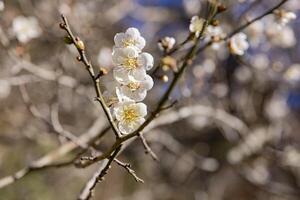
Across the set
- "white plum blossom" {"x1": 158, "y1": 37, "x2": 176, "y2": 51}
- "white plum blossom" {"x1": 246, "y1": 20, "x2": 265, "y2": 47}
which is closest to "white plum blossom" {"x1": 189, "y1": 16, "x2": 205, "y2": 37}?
"white plum blossom" {"x1": 158, "y1": 37, "x2": 176, "y2": 51}

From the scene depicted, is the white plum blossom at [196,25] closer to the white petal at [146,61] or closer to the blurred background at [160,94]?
the white petal at [146,61]

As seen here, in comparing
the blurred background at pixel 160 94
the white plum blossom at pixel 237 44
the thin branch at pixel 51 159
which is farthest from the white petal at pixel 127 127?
the blurred background at pixel 160 94

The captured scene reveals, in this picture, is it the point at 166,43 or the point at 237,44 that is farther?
the point at 237,44

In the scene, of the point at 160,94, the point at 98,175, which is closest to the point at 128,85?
the point at 98,175

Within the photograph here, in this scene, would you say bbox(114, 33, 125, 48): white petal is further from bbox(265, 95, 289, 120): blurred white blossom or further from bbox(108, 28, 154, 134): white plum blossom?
bbox(265, 95, 289, 120): blurred white blossom

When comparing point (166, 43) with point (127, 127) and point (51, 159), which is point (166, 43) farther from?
point (51, 159)

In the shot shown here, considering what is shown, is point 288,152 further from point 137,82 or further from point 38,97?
point 137,82
